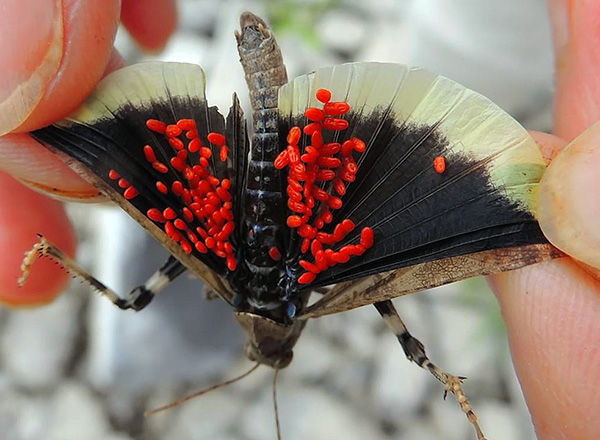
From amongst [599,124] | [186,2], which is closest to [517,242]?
[599,124]

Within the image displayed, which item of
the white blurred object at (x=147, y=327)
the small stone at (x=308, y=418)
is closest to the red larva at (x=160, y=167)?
the white blurred object at (x=147, y=327)

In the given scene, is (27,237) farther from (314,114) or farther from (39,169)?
(314,114)

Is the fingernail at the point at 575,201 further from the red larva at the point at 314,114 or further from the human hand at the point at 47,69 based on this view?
the human hand at the point at 47,69

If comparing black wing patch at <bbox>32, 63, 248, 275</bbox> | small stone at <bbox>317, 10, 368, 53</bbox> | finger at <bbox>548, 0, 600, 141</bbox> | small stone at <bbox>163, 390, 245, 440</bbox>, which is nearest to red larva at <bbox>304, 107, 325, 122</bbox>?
black wing patch at <bbox>32, 63, 248, 275</bbox>

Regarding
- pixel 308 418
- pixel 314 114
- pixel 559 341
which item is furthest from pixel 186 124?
pixel 308 418

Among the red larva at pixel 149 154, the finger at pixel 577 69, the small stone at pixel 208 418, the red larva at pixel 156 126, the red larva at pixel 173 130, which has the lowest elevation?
the small stone at pixel 208 418

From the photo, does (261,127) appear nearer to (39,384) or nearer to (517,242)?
(517,242)

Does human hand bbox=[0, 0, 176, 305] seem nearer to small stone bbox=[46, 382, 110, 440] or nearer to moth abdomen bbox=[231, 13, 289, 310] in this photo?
moth abdomen bbox=[231, 13, 289, 310]
